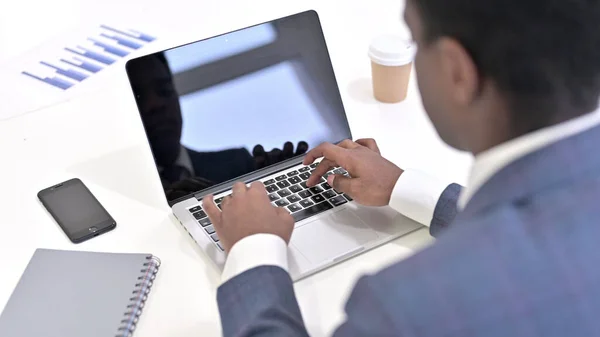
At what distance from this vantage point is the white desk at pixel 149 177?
2.45 ft

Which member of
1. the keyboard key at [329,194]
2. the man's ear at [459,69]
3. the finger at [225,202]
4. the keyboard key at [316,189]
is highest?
the man's ear at [459,69]

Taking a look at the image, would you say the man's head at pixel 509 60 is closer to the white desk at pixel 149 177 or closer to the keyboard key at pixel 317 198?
the white desk at pixel 149 177

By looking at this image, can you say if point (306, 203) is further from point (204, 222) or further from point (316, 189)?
point (204, 222)

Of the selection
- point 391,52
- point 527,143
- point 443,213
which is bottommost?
point 443,213

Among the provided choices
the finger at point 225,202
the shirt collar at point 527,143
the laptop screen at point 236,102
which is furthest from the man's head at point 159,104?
the shirt collar at point 527,143

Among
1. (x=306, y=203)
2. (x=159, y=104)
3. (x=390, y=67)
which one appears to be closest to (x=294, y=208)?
(x=306, y=203)

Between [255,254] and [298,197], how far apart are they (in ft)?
0.59

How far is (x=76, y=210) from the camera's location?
88cm

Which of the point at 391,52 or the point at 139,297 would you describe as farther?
the point at 391,52

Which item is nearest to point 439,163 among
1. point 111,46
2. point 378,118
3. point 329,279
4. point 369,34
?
point 378,118

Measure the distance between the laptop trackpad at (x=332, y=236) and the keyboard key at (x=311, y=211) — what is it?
0.05ft

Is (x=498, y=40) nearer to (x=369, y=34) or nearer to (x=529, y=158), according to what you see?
(x=529, y=158)

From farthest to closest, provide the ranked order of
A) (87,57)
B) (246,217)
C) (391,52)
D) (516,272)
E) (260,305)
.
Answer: (87,57)
(391,52)
(246,217)
(260,305)
(516,272)

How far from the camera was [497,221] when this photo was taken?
44cm
